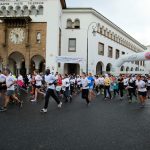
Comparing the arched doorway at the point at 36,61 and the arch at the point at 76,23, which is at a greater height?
the arch at the point at 76,23

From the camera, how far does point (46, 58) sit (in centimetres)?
4484

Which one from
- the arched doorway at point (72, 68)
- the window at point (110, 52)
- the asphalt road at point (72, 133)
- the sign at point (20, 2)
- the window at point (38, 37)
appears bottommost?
the asphalt road at point (72, 133)

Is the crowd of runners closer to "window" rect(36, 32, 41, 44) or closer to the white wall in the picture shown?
"window" rect(36, 32, 41, 44)

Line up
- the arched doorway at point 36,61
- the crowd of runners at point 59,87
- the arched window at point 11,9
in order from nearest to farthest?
1. the crowd of runners at point 59,87
2. the arched window at point 11,9
3. the arched doorway at point 36,61

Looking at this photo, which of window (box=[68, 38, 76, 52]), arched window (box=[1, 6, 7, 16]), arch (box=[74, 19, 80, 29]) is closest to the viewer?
arched window (box=[1, 6, 7, 16])

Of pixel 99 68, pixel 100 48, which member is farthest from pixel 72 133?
pixel 99 68

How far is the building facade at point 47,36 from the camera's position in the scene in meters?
45.1

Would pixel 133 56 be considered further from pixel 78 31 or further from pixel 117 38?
pixel 117 38

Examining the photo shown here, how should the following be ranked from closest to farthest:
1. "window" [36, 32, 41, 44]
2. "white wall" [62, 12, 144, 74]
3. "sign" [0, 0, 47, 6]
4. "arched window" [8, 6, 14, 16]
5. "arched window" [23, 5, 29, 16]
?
"window" [36, 32, 41, 44] → "sign" [0, 0, 47, 6] → "arched window" [23, 5, 29, 16] → "arched window" [8, 6, 14, 16] → "white wall" [62, 12, 144, 74]

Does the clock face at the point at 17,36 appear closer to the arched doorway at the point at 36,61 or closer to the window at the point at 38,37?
the window at the point at 38,37

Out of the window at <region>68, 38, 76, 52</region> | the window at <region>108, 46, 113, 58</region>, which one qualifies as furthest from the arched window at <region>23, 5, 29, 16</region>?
the window at <region>108, 46, 113, 58</region>

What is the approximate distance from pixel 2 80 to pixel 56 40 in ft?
96.8

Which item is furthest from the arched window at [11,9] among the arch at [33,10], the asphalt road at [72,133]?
the asphalt road at [72,133]

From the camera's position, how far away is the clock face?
4581 cm
